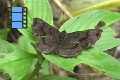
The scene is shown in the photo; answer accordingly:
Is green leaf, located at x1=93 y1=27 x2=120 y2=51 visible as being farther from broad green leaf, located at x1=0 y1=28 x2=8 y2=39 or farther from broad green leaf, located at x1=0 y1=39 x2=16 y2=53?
broad green leaf, located at x1=0 y1=28 x2=8 y2=39

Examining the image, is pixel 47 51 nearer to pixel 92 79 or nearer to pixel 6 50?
pixel 6 50

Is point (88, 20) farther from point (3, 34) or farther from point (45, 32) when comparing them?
point (3, 34)

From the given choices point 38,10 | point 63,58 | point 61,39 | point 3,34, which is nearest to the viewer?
point 63,58

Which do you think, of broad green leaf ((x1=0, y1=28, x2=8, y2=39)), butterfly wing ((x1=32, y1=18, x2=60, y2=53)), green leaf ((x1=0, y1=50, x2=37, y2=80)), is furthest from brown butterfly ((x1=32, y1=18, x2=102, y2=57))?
broad green leaf ((x1=0, y1=28, x2=8, y2=39))

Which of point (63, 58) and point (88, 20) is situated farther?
point (88, 20)

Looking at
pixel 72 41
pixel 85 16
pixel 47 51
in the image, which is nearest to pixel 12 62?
pixel 47 51

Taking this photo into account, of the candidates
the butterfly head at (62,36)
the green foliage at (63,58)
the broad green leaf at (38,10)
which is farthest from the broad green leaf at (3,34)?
the butterfly head at (62,36)

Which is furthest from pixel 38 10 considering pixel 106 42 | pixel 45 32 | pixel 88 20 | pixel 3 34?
pixel 3 34
